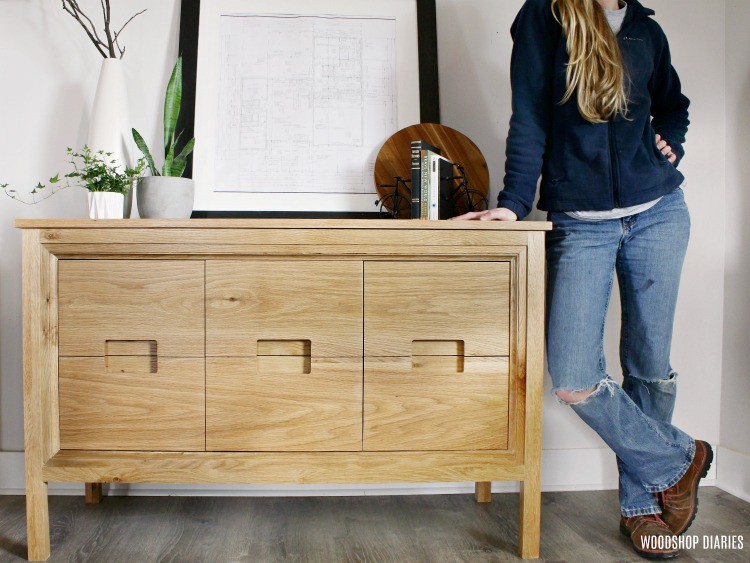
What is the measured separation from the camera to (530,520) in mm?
1397

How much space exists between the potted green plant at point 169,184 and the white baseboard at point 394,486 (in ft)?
2.75

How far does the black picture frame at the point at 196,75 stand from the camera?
1.76 metres

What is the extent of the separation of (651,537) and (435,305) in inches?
29.6

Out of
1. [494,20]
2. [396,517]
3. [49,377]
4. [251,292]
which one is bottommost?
[396,517]

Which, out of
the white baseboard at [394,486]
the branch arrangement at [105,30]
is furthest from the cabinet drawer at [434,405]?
the branch arrangement at [105,30]

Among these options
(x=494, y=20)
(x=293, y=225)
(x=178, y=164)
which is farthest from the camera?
(x=494, y=20)

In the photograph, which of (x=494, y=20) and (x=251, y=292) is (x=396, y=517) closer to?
(x=251, y=292)

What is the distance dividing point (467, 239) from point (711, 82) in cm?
113

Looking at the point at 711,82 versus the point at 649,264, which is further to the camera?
the point at 711,82

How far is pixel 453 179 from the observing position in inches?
66.0

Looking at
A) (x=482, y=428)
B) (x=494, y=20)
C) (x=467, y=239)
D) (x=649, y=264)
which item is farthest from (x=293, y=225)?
(x=494, y=20)

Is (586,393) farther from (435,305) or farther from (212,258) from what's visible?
(212,258)

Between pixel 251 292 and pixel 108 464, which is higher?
pixel 251 292

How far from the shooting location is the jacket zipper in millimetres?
1384
